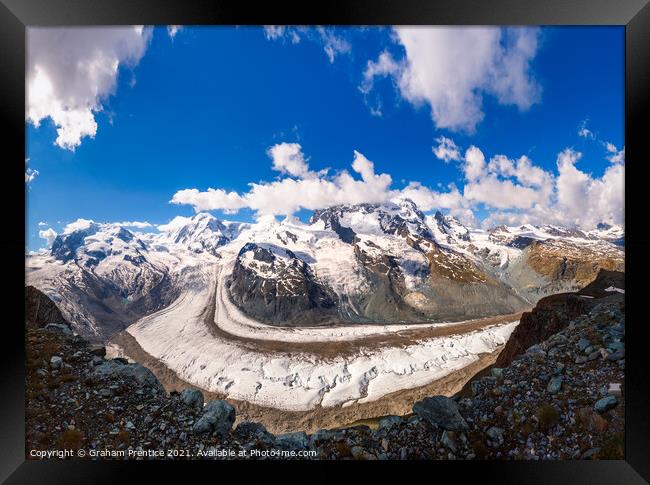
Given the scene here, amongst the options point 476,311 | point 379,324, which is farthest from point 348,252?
point 476,311

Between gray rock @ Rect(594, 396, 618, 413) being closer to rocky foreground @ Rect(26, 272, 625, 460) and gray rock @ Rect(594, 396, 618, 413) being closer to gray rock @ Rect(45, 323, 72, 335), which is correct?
rocky foreground @ Rect(26, 272, 625, 460)

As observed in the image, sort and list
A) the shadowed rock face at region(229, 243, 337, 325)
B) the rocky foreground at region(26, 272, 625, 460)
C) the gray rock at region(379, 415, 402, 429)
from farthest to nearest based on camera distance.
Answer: the shadowed rock face at region(229, 243, 337, 325)
the gray rock at region(379, 415, 402, 429)
the rocky foreground at region(26, 272, 625, 460)

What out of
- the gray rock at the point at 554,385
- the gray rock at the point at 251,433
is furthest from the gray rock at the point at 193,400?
the gray rock at the point at 554,385

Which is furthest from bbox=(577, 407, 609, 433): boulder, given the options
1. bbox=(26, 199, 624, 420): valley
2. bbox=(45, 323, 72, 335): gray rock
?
bbox=(45, 323, 72, 335): gray rock

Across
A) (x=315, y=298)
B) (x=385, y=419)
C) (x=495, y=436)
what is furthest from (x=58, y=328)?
(x=315, y=298)
